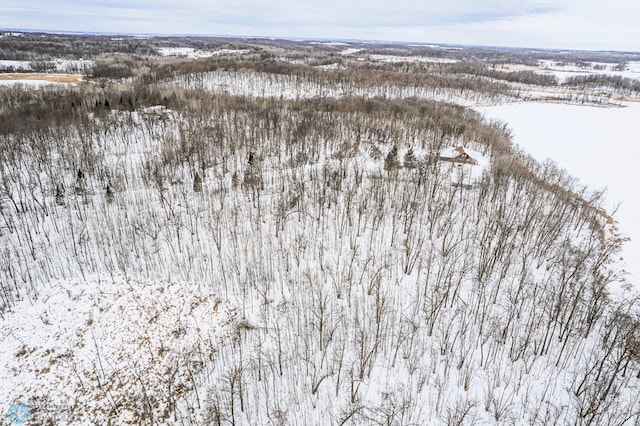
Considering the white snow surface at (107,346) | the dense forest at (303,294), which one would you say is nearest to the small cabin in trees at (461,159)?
the dense forest at (303,294)

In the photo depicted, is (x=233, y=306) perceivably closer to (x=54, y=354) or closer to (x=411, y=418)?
(x=54, y=354)

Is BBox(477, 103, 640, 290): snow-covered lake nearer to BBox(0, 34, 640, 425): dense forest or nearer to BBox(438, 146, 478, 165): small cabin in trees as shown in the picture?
BBox(0, 34, 640, 425): dense forest

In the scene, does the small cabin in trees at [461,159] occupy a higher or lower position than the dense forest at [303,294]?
higher

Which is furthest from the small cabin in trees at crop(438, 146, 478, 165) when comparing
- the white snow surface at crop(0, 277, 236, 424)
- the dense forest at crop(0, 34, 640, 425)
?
the white snow surface at crop(0, 277, 236, 424)

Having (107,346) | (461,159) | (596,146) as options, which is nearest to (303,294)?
(107,346)

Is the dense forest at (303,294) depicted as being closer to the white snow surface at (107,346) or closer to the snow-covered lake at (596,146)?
the white snow surface at (107,346)

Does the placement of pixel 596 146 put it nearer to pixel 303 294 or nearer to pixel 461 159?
pixel 461 159

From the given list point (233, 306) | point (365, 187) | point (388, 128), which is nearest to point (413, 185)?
point (365, 187)

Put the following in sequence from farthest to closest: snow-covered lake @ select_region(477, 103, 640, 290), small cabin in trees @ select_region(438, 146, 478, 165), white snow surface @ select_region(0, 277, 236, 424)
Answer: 1. small cabin in trees @ select_region(438, 146, 478, 165)
2. snow-covered lake @ select_region(477, 103, 640, 290)
3. white snow surface @ select_region(0, 277, 236, 424)
